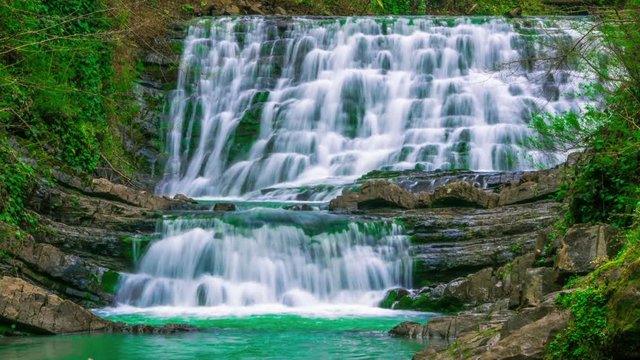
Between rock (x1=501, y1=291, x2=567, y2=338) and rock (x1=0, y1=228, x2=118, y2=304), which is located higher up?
rock (x1=0, y1=228, x2=118, y2=304)

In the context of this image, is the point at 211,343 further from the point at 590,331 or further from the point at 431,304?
the point at 590,331

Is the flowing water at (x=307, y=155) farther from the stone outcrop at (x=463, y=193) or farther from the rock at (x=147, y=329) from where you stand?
the stone outcrop at (x=463, y=193)

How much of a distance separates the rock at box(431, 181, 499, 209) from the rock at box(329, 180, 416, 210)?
0.66 m

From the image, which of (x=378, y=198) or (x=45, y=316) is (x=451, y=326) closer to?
(x=45, y=316)

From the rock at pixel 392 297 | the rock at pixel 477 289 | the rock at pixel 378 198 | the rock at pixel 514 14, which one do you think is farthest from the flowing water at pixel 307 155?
the rock at pixel 514 14

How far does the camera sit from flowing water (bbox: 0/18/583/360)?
1099cm

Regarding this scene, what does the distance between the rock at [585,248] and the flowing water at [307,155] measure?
7.95ft

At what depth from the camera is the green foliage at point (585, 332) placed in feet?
16.3

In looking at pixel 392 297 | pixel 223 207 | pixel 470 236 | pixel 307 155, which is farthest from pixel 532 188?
pixel 307 155

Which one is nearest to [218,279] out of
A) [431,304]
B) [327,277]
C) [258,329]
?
[327,277]

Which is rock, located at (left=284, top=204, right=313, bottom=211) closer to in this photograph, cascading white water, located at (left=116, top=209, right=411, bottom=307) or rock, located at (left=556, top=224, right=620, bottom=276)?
cascading white water, located at (left=116, top=209, right=411, bottom=307)

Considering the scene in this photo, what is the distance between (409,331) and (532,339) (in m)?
4.41

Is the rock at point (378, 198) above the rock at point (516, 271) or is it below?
above

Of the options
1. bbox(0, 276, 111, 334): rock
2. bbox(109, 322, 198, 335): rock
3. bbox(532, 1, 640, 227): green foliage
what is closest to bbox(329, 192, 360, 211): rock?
bbox(109, 322, 198, 335): rock
